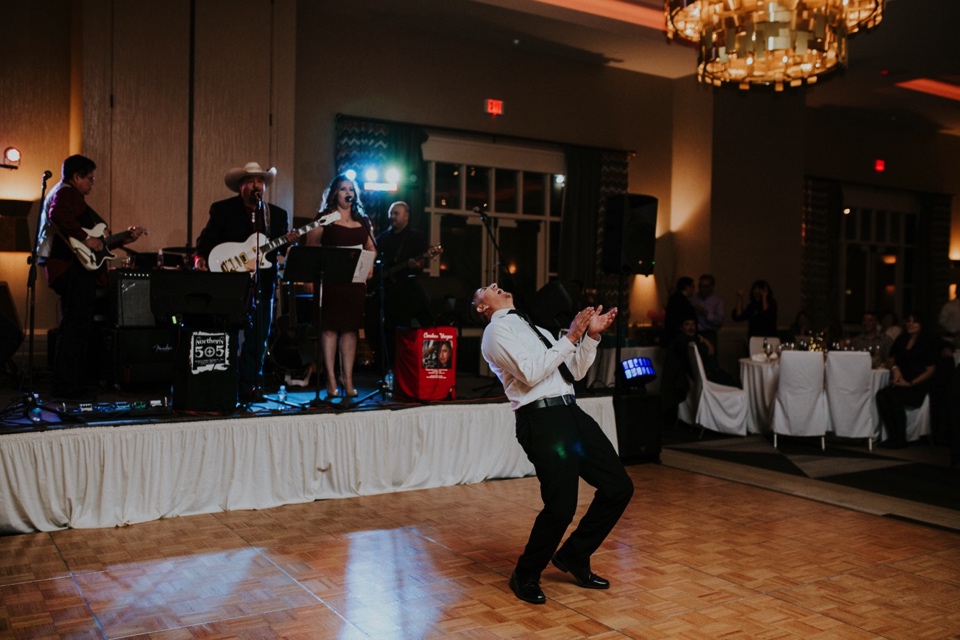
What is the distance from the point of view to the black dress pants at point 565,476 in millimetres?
3500

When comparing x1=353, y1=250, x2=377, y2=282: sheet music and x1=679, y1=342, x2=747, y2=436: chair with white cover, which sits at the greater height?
x1=353, y1=250, x2=377, y2=282: sheet music

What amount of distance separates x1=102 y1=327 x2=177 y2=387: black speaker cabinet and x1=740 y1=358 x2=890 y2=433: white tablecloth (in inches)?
197

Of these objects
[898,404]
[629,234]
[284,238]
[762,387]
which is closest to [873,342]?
[898,404]

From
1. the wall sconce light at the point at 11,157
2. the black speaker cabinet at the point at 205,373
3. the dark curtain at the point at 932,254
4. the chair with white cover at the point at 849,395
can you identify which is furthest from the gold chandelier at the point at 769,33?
the dark curtain at the point at 932,254

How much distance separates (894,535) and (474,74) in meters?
7.31

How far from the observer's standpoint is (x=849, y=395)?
7371 millimetres

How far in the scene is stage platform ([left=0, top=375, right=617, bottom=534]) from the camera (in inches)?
177

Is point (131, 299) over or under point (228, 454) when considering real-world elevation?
over

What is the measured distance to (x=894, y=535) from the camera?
473cm

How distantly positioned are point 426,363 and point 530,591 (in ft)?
8.03

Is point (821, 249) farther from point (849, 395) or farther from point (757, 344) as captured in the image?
point (849, 395)

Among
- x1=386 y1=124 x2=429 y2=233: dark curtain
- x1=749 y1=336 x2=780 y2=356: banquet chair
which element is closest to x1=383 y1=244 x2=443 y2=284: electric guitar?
x1=386 y1=124 x2=429 y2=233: dark curtain

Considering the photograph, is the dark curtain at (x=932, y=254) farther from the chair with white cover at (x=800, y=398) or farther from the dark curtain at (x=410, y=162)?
the dark curtain at (x=410, y=162)

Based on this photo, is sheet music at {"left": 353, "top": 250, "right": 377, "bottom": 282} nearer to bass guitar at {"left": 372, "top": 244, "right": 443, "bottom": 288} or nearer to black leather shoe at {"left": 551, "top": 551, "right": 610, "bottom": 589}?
bass guitar at {"left": 372, "top": 244, "right": 443, "bottom": 288}
